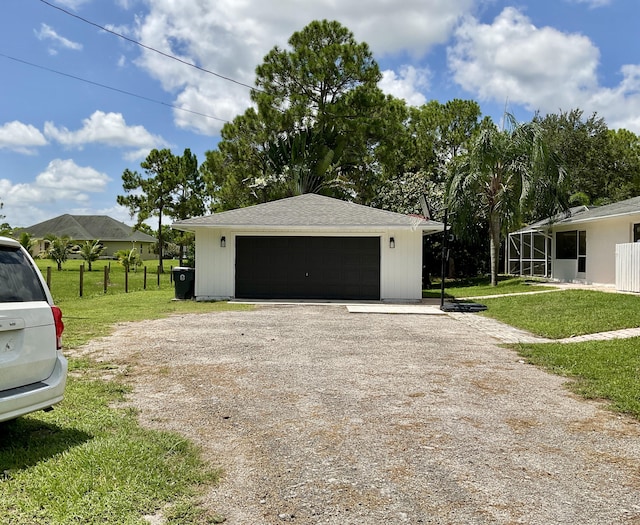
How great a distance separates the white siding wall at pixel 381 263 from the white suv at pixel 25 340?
1222cm

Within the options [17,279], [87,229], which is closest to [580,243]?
[17,279]

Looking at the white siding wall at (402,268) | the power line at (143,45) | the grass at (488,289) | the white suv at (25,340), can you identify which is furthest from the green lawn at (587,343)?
the power line at (143,45)

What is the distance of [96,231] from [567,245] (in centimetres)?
4628

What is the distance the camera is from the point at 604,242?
1812 centimetres

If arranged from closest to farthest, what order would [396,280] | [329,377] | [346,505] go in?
[346,505], [329,377], [396,280]

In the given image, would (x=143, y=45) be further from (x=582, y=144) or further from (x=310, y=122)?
(x=582, y=144)

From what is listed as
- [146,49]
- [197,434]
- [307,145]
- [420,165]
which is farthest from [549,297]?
[420,165]

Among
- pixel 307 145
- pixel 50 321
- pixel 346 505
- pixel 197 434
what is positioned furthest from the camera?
pixel 307 145

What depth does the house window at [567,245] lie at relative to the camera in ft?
66.7

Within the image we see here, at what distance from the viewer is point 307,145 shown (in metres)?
25.7

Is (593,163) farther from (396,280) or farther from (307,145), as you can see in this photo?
(396,280)

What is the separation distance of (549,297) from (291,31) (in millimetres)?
20017

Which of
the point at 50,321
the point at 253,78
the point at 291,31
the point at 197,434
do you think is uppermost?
the point at 291,31

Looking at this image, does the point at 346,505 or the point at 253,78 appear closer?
the point at 346,505
